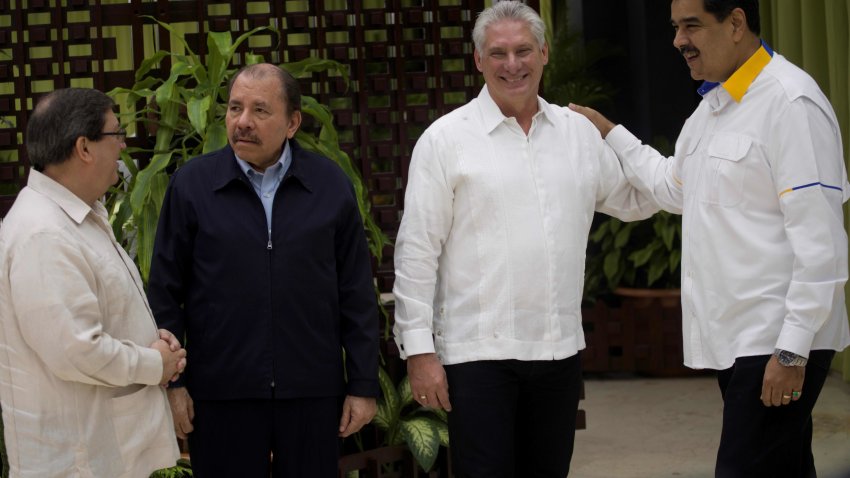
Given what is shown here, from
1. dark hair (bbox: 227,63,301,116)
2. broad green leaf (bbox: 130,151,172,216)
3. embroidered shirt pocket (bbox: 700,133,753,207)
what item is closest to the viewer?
embroidered shirt pocket (bbox: 700,133,753,207)

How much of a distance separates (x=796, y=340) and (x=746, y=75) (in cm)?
61

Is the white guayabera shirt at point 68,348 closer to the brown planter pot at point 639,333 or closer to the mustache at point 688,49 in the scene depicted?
the mustache at point 688,49

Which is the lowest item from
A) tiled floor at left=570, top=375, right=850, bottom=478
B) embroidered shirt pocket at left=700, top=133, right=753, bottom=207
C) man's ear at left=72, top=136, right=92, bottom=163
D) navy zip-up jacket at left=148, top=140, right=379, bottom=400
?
tiled floor at left=570, top=375, right=850, bottom=478

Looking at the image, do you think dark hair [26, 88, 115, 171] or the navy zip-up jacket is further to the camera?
the navy zip-up jacket

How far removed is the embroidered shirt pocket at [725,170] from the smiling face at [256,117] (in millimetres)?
994

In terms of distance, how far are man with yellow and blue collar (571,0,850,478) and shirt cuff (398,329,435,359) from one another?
2.02ft

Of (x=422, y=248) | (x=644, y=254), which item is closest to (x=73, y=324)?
(x=422, y=248)

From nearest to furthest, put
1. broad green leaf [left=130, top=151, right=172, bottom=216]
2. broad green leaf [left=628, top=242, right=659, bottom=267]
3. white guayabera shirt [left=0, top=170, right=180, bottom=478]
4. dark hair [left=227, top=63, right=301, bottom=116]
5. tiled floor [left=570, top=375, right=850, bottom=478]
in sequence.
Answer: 1. white guayabera shirt [left=0, top=170, right=180, bottom=478]
2. dark hair [left=227, top=63, right=301, bottom=116]
3. broad green leaf [left=130, top=151, right=172, bottom=216]
4. tiled floor [left=570, top=375, right=850, bottom=478]
5. broad green leaf [left=628, top=242, right=659, bottom=267]

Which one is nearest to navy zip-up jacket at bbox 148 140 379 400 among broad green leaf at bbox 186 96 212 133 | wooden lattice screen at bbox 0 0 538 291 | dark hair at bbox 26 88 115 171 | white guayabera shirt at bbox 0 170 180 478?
white guayabera shirt at bbox 0 170 180 478

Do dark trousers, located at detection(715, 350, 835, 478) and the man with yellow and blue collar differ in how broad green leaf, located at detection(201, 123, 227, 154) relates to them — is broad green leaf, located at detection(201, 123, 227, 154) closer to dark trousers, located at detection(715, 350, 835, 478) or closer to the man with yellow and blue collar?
the man with yellow and blue collar

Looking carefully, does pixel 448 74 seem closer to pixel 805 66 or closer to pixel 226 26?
pixel 226 26

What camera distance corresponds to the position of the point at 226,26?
3.85 meters

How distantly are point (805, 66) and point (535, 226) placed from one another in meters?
3.67

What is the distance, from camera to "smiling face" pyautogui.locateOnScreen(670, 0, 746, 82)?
8.70ft
